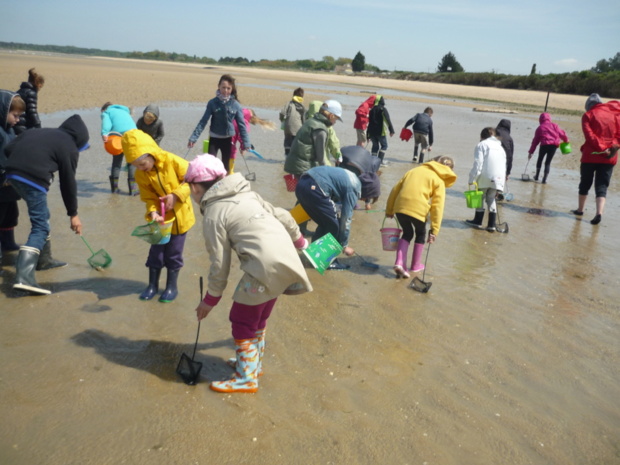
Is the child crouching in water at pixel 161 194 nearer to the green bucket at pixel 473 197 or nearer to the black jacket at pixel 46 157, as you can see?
the black jacket at pixel 46 157

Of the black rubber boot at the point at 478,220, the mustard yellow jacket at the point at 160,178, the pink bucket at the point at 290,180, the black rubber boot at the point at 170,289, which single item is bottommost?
the black rubber boot at the point at 170,289

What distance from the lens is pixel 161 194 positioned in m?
4.88

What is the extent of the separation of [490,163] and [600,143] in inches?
90.8

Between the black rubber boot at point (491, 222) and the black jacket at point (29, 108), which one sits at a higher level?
the black jacket at point (29, 108)

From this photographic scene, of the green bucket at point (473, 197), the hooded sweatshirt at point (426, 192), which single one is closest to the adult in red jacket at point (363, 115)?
the green bucket at point (473, 197)

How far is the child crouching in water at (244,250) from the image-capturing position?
11.3 feet

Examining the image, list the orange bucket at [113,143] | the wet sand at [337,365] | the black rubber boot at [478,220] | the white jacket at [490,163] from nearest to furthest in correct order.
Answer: the wet sand at [337,365] < the orange bucket at [113,143] < the white jacket at [490,163] < the black rubber boot at [478,220]

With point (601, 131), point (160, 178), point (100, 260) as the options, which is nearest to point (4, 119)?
point (100, 260)

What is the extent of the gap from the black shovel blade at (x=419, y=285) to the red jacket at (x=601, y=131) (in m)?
5.20

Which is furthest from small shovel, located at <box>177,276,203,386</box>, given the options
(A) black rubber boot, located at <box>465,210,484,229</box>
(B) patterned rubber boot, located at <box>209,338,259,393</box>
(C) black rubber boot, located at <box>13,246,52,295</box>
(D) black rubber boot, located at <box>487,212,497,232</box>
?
(A) black rubber boot, located at <box>465,210,484,229</box>

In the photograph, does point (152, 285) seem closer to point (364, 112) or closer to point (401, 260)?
point (401, 260)

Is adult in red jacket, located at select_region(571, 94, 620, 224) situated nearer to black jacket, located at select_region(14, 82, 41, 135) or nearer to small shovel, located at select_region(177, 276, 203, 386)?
small shovel, located at select_region(177, 276, 203, 386)

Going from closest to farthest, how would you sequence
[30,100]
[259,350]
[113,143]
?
[259,350] < [30,100] < [113,143]

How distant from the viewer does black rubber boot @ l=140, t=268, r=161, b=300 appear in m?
5.19
